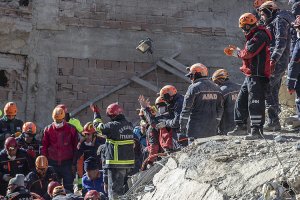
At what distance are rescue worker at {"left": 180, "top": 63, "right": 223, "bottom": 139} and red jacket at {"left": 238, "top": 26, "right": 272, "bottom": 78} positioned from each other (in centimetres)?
126

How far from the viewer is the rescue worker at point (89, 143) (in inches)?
520

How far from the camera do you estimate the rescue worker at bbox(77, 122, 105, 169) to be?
13.2 meters

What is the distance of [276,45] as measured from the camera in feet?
34.2

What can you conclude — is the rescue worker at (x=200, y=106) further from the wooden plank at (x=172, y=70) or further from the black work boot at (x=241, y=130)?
the wooden plank at (x=172, y=70)

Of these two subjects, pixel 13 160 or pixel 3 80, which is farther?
pixel 3 80

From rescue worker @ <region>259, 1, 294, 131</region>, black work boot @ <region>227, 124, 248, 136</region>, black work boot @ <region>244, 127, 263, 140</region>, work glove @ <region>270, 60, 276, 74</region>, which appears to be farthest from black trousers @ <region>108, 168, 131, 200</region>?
work glove @ <region>270, 60, 276, 74</region>

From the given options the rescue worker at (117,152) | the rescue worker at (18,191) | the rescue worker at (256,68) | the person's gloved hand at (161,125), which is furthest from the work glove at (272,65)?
the rescue worker at (18,191)

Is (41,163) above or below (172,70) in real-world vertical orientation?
below

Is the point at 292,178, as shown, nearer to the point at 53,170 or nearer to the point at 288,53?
the point at 288,53

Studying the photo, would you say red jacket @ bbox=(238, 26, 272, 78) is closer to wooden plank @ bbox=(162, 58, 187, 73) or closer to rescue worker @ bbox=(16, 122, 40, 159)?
rescue worker @ bbox=(16, 122, 40, 159)

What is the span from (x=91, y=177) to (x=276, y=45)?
3953 millimetres

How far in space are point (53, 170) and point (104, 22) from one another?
743 cm

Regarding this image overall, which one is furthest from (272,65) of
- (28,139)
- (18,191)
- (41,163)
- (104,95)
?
(104,95)

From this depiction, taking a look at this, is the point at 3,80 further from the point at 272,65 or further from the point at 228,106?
the point at 272,65
